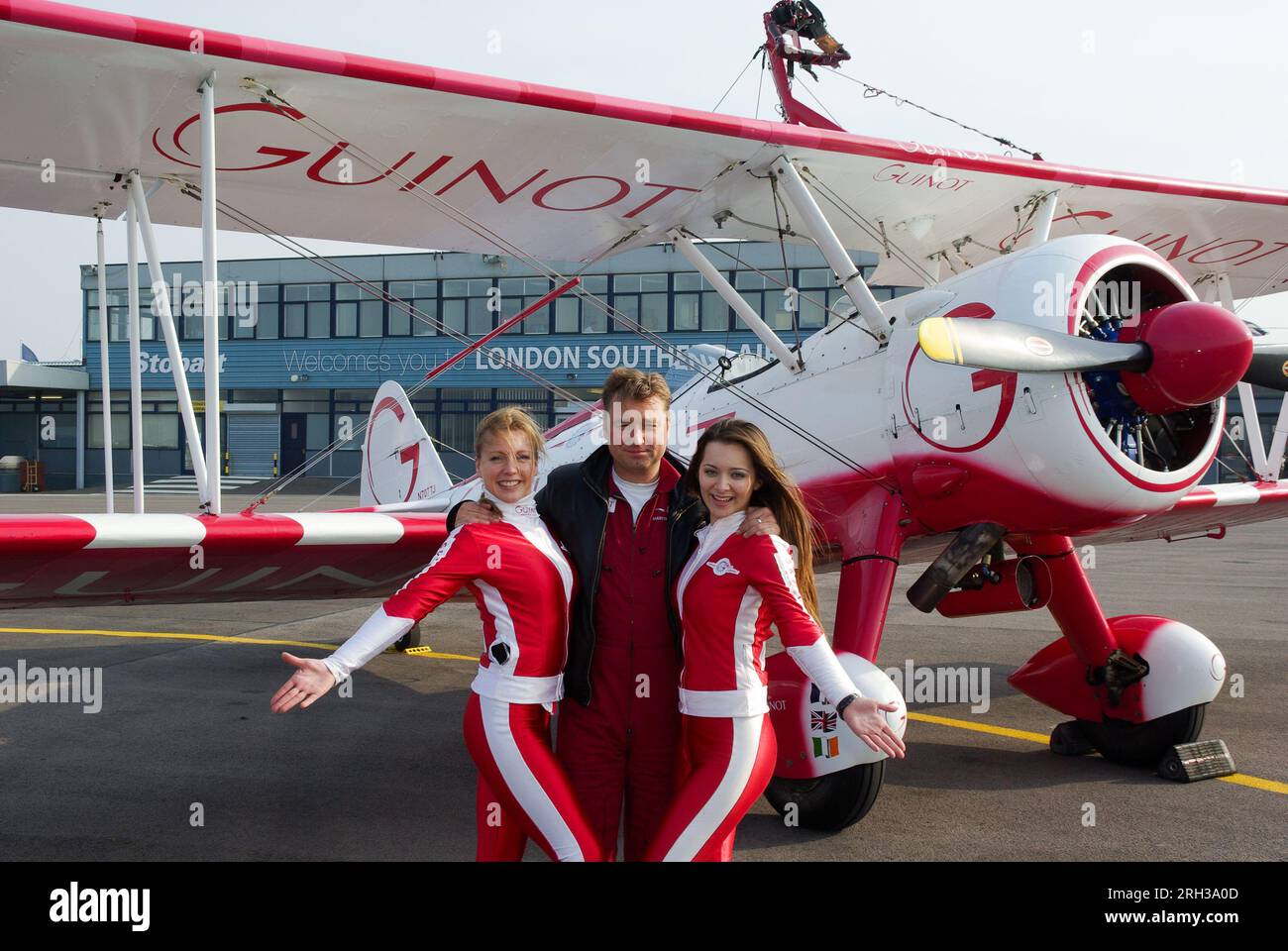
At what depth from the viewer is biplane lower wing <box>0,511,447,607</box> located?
4.00 m

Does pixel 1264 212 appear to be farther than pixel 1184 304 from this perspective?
Yes

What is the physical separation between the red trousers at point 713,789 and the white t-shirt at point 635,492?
59 centimetres

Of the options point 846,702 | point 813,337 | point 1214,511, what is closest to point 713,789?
point 846,702

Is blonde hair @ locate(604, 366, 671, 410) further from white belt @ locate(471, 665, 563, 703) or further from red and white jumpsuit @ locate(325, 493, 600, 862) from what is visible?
white belt @ locate(471, 665, 563, 703)

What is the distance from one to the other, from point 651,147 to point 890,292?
2363 centimetres

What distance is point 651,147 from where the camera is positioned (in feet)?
16.9

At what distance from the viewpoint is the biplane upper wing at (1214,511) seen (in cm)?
634

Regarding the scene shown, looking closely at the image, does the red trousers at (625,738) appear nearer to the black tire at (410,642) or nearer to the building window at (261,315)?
Answer: the black tire at (410,642)

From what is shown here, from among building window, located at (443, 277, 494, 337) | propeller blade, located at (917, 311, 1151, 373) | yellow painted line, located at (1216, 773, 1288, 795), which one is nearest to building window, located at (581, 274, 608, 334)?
building window, located at (443, 277, 494, 337)

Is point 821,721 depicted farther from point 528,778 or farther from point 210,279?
point 210,279

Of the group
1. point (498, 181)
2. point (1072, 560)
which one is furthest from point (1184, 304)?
point (498, 181)

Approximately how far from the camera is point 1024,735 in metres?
6.01

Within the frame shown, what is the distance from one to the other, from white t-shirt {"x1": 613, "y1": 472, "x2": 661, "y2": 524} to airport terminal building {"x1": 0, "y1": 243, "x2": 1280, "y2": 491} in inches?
966
